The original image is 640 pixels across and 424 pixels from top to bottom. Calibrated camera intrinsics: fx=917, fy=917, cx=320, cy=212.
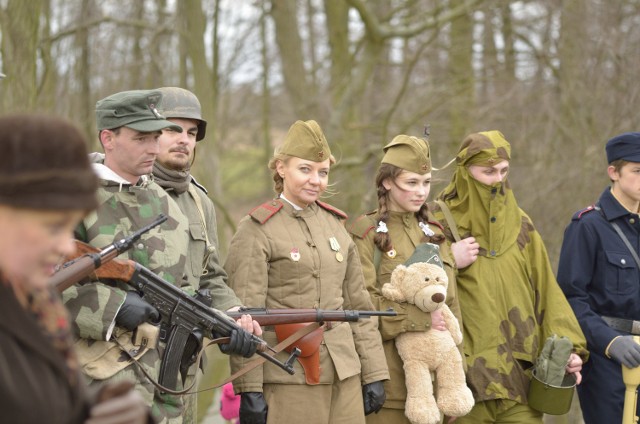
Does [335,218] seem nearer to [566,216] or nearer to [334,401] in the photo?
[334,401]

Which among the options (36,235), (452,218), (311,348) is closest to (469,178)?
(452,218)

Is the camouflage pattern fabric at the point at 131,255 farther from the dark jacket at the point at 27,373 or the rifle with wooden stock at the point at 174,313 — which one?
the dark jacket at the point at 27,373

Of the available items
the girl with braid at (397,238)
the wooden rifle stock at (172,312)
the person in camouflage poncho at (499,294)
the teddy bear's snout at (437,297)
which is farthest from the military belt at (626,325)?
the wooden rifle stock at (172,312)

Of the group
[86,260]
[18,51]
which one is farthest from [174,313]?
[18,51]

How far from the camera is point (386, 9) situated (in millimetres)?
14406

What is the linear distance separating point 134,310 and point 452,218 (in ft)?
7.71

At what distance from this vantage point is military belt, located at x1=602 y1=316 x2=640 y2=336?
18.3ft

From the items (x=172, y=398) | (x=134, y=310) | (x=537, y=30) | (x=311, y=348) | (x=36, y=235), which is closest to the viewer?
(x=36, y=235)

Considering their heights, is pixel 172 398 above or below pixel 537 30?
below

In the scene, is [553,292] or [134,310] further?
[553,292]

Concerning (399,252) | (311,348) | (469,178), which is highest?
(469,178)

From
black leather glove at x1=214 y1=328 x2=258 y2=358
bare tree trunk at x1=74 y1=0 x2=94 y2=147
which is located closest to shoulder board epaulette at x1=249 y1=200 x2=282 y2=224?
black leather glove at x1=214 y1=328 x2=258 y2=358

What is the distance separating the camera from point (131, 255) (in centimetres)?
406

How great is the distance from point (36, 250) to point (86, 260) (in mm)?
1580
